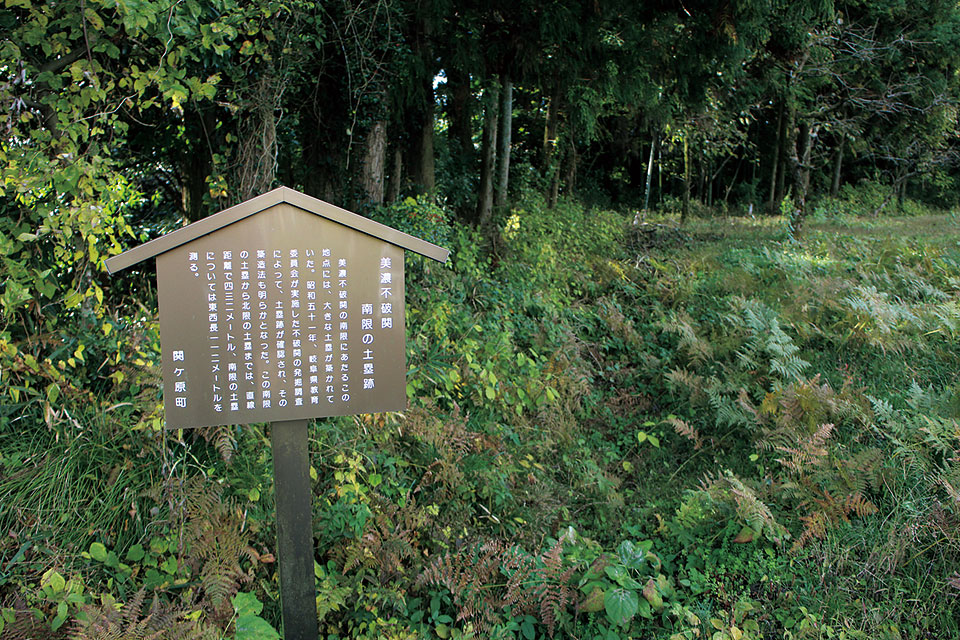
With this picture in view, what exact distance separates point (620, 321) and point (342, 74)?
4329mm

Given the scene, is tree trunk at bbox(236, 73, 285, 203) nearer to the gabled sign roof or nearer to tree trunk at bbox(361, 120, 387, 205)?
tree trunk at bbox(361, 120, 387, 205)

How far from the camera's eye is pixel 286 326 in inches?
111

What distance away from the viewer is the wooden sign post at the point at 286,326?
107 inches

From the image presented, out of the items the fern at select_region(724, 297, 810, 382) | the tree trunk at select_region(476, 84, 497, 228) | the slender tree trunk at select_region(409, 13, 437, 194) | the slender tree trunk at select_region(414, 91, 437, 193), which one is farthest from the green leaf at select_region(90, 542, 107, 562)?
the tree trunk at select_region(476, 84, 497, 228)

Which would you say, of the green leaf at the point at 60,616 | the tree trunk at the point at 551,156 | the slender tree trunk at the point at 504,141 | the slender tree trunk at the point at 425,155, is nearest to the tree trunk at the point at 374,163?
the slender tree trunk at the point at 425,155

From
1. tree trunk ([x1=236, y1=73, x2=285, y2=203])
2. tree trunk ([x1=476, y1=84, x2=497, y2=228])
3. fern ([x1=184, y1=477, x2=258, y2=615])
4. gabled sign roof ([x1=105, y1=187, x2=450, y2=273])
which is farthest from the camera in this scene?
tree trunk ([x1=476, y1=84, x2=497, y2=228])

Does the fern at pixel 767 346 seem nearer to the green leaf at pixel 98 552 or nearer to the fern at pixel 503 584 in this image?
the fern at pixel 503 584

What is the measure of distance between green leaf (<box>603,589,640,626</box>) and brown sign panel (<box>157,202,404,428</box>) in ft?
5.26

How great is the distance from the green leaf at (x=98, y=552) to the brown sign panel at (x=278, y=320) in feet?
3.03

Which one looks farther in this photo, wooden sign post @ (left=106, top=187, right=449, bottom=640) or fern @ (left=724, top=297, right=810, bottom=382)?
fern @ (left=724, top=297, right=810, bottom=382)

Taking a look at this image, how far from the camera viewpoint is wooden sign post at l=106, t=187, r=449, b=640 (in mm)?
2713

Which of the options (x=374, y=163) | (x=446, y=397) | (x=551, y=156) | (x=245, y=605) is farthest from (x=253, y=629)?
(x=551, y=156)

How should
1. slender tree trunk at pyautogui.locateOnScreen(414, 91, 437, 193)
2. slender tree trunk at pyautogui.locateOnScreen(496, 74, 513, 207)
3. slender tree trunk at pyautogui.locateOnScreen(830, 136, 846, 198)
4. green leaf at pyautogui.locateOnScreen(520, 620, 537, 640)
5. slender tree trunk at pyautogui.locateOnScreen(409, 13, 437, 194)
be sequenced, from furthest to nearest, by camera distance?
slender tree trunk at pyautogui.locateOnScreen(830, 136, 846, 198) → slender tree trunk at pyautogui.locateOnScreen(496, 74, 513, 207) → slender tree trunk at pyautogui.locateOnScreen(414, 91, 437, 193) → slender tree trunk at pyautogui.locateOnScreen(409, 13, 437, 194) → green leaf at pyautogui.locateOnScreen(520, 620, 537, 640)

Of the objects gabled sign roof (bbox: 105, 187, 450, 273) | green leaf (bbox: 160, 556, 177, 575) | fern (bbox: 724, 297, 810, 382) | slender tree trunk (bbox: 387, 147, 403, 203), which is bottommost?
green leaf (bbox: 160, 556, 177, 575)
